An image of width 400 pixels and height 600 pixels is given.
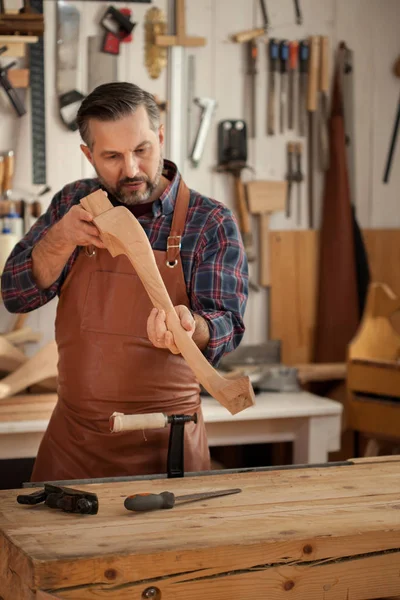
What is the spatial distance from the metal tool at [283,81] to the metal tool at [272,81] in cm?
3

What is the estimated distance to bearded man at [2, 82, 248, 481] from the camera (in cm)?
238

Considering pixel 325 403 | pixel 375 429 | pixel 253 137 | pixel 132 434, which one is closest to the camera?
Result: pixel 132 434

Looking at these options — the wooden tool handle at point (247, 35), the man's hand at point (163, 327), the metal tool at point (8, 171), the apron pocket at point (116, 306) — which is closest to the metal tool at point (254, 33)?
the wooden tool handle at point (247, 35)

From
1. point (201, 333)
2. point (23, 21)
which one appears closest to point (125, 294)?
point (201, 333)

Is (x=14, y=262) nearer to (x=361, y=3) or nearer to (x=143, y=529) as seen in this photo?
(x=143, y=529)

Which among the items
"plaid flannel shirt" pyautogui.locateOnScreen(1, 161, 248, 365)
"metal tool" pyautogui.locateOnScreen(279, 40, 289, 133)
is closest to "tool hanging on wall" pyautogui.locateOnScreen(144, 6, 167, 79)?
"metal tool" pyautogui.locateOnScreen(279, 40, 289, 133)

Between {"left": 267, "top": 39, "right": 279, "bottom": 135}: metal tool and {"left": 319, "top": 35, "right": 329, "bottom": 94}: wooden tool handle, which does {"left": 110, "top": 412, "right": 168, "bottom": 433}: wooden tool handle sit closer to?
{"left": 267, "top": 39, "right": 279, "bottom": 135}: metal tool

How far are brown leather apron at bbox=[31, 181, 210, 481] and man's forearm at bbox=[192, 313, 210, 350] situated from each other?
8.4 inches

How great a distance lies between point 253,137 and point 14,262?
2.40 metres

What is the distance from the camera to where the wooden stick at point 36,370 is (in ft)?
11.7

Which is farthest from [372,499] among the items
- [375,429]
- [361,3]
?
[361,3]

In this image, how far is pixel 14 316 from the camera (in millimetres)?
4078

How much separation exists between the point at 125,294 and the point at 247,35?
2.44 m

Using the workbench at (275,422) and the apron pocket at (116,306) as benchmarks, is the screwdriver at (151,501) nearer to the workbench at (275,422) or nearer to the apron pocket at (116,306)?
the apron pocket at (116,306)
